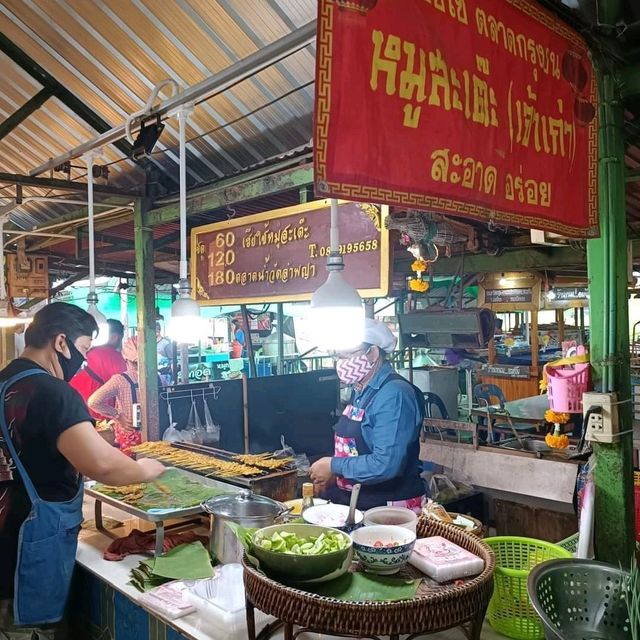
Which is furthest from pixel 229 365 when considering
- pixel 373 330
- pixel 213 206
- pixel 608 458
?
pixel 608 458

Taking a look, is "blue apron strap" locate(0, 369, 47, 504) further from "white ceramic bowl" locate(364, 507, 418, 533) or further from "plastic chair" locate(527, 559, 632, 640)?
"plastic chair" locate(527, 559, 632, 640)

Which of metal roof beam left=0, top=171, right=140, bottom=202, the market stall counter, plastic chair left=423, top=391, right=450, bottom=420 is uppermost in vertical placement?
metal roof beam left=0, top=171, right=140, bottom=202

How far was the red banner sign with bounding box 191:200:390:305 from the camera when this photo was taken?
3.90m

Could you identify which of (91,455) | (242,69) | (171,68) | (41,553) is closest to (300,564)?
(91,455)

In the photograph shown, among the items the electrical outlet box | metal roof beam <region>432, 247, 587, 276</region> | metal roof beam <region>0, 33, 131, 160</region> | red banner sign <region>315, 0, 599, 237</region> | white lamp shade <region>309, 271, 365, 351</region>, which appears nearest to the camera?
red banner sign <region>315, 0, 599, 237</region>

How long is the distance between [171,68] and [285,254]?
5.22 feet

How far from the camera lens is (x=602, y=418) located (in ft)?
9.72

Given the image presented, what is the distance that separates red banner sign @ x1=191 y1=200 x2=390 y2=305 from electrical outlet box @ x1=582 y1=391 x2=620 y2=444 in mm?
1389

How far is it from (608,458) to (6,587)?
3099mm

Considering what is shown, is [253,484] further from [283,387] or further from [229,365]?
[229,365]

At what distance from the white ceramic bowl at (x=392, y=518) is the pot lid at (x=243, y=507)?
0.53 metres

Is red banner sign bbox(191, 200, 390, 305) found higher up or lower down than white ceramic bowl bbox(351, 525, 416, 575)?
higher up

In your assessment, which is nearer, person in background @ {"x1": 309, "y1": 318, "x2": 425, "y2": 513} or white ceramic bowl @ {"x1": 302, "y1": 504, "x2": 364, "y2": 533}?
white ceramic bowl @ {"x1": 302, "y1": 504, "x2": 364, "y2": 533}

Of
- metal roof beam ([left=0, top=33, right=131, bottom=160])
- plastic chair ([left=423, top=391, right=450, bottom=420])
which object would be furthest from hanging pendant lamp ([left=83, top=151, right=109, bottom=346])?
plastic chair ([left=423, top=391, right=450, bottom=420])
